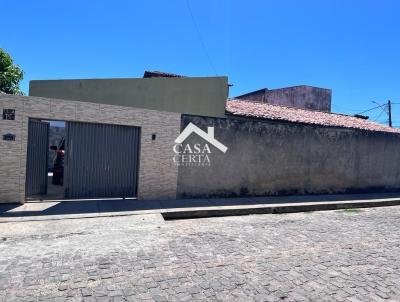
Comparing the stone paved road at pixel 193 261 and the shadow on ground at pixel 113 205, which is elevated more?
the shadow on ground at pixel 113 205

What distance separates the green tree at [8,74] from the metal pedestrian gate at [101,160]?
35.4ft

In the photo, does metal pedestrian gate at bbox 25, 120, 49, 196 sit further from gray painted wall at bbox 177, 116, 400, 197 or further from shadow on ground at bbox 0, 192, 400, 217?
gray painted wall at bbox 177, 116, 400, 197

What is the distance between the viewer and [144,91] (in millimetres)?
10297

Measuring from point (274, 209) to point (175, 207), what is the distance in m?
3.00

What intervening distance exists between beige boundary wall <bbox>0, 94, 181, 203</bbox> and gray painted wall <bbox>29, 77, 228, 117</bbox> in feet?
4.92

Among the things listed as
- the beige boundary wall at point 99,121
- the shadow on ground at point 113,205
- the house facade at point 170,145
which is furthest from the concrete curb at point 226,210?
the house facade at point 170,145

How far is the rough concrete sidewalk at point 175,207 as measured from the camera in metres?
6.71

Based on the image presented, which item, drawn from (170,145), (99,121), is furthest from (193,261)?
(99,121)

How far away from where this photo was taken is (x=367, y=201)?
33.7ft

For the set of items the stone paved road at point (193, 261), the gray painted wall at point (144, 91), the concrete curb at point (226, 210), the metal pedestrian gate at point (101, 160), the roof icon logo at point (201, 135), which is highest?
the gray painted wall at point (144, 91)

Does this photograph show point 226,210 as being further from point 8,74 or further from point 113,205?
point 8,74

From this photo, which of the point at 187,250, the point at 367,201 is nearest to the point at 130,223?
the point at 187,250

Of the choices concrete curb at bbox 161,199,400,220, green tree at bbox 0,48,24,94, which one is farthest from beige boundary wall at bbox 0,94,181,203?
green tree at bbox 0,48,24,94

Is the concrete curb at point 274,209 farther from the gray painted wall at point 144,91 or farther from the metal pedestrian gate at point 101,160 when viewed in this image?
the gray painted wall at point 144,91
